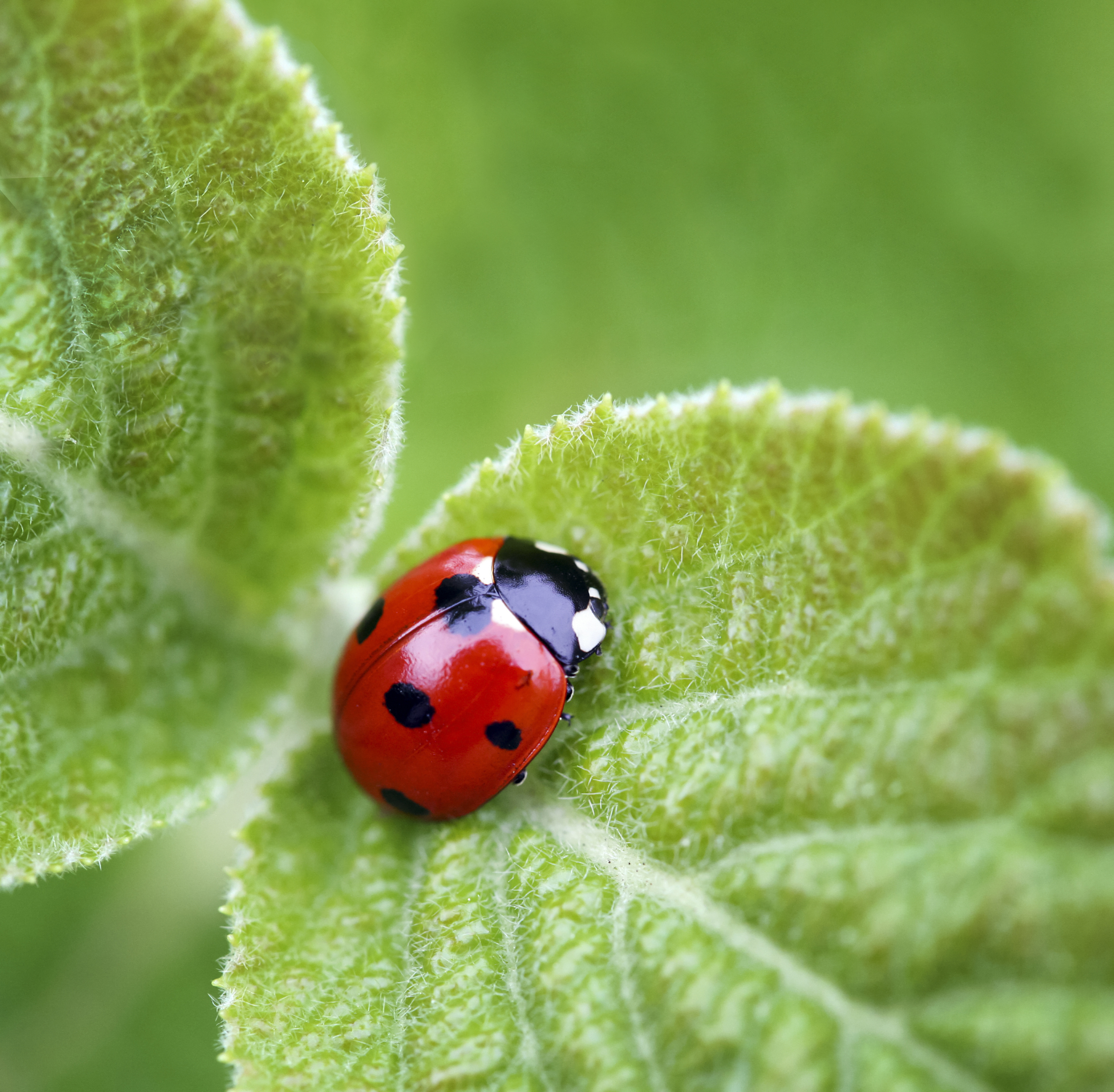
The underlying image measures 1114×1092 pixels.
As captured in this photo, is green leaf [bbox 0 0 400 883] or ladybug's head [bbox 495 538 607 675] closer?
green leaf [bbox 0 0 400 883]

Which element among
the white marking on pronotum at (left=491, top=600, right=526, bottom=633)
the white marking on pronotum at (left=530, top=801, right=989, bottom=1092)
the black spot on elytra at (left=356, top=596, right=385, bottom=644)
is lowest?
the white marking on pronotum at (left=530, top=801, right=989, bottom=1092)

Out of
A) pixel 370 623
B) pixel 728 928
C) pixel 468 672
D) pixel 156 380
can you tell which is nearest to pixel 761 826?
pixel 728 928

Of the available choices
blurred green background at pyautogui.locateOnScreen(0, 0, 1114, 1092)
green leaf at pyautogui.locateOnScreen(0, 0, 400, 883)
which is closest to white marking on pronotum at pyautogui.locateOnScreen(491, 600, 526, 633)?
green leaf at pyautogui.locateOnScreen(0, 0, 400, 883)

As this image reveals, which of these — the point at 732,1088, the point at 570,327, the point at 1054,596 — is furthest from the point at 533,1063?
the point at 570,327

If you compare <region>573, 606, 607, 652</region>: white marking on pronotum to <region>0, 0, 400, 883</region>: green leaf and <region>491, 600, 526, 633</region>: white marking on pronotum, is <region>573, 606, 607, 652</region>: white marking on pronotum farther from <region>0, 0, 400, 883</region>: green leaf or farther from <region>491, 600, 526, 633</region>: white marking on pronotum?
<region>0, 0, 400, 883</region>: green leaf

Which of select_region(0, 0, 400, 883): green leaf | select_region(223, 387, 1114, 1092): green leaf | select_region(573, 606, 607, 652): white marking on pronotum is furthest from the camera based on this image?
select_region(573, 606, 607, 652): white marking on pronotum

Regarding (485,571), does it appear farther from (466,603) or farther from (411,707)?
(411,707)

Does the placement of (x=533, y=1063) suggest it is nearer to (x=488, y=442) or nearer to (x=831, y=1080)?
(x=831, y=1080)
